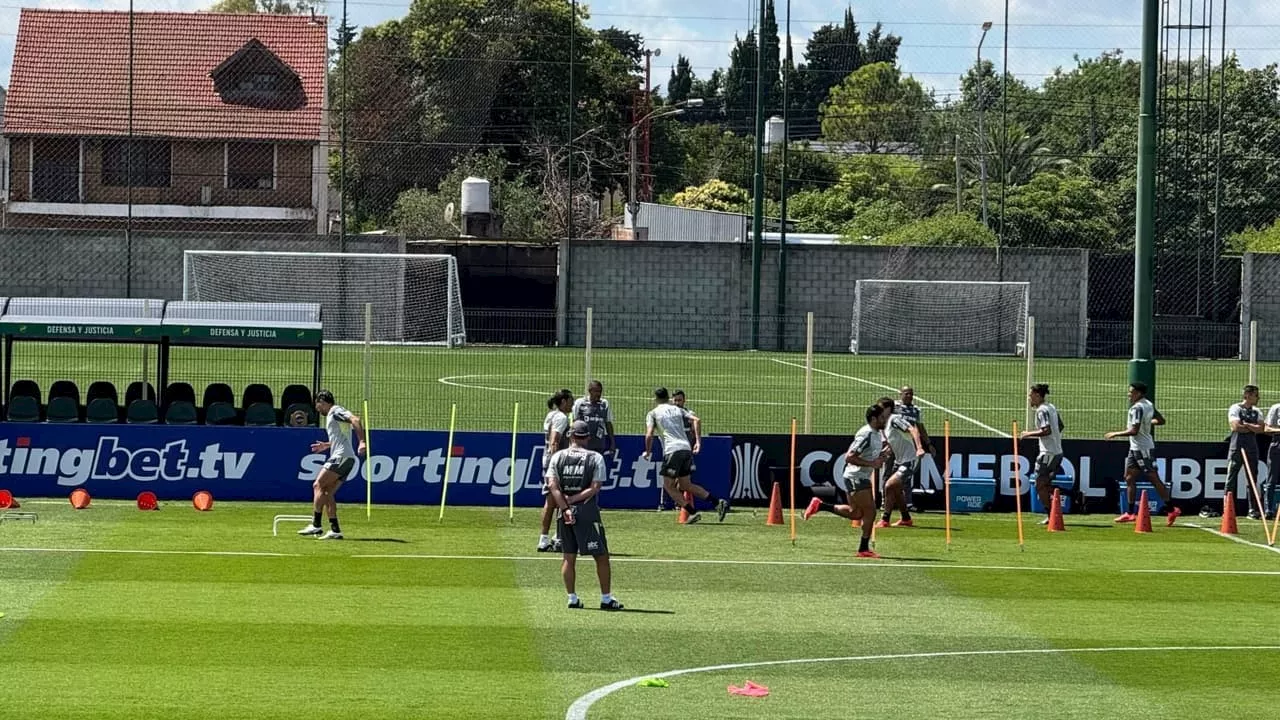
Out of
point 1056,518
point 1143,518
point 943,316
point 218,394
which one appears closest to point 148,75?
point 943,316

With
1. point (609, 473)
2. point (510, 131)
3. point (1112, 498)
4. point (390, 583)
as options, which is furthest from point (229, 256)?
point (390, 583)

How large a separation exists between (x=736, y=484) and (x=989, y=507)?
3.66m

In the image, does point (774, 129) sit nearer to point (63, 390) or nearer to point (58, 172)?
point (58, 172)

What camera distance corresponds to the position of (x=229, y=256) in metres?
49.1

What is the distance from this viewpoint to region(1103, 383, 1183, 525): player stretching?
82.7 ft

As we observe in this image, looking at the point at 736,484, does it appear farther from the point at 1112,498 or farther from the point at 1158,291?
the point at 1158,291

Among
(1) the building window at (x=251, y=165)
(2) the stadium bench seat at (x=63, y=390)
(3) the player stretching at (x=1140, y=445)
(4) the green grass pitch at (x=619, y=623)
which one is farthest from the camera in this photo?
(1) the building window at (x=251, y=165)

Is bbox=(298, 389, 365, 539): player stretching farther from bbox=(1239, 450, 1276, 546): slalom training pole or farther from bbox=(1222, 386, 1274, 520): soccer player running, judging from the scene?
bbox=(1222, 386, 1274, 520): soccer player running

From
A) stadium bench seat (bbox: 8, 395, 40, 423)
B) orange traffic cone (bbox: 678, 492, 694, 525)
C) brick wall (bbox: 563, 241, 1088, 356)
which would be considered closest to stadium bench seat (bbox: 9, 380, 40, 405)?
stadium bench seat (bbox: 8, 395, 40, 423)

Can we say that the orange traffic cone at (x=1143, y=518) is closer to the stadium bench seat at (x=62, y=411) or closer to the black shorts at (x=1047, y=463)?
the black shorts at (x=1047, y=463)

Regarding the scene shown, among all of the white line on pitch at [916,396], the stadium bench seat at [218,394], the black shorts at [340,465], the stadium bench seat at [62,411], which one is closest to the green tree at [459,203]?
the white line on pitch at [916,396]

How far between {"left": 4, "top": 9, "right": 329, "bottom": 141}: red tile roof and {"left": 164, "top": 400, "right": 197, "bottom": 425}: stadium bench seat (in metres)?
34.0

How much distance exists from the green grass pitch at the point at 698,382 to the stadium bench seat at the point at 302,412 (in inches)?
195

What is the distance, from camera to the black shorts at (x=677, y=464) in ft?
78.6
